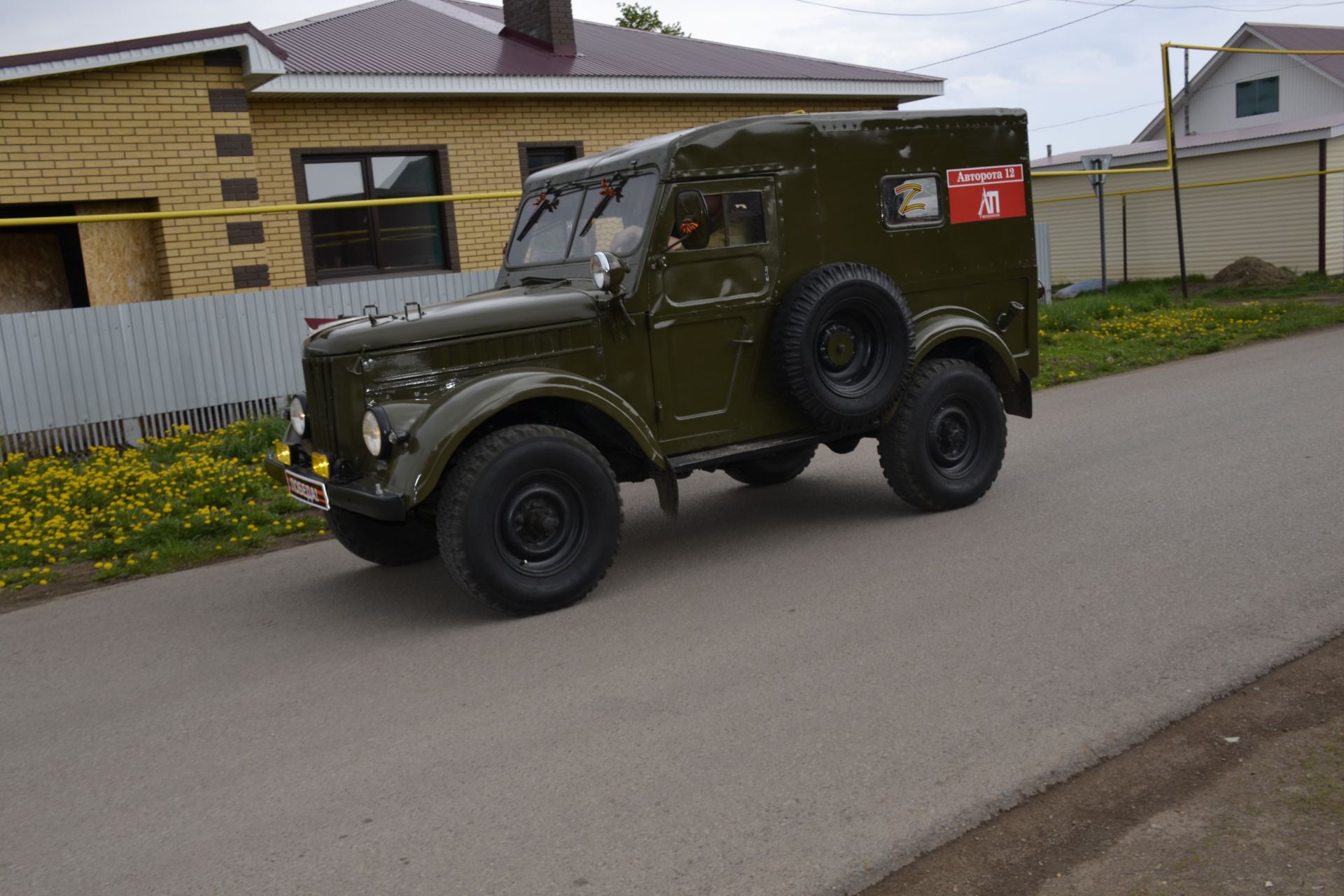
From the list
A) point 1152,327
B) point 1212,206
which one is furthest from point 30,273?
point 1212,206

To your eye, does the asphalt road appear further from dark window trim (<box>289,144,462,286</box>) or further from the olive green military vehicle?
dark window trim (<box>289,144,462,286</box>)

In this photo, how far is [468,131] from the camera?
1552 centimetres

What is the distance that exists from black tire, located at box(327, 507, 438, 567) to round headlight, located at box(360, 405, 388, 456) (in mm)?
947

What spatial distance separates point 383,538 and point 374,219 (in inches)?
365

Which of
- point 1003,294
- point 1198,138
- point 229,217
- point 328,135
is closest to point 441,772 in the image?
point 1003,294

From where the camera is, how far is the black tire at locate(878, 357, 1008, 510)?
6875 mm

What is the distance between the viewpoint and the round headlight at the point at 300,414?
20.3 feet

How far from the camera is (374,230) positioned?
1503 cm

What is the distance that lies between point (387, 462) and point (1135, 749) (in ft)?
11.2

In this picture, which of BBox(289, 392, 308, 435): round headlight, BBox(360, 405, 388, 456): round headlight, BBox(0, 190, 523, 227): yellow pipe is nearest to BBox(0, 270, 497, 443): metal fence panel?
BBox(0, 190, 523, 227): yellow pipe

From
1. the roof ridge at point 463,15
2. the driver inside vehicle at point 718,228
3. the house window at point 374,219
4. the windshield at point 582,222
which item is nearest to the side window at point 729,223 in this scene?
the driver inside vehicle at point 718,228

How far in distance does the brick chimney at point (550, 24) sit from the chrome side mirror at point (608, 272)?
12.3 m

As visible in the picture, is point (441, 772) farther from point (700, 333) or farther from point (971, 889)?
point (700, 333)

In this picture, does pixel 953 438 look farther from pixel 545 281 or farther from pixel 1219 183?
pixel 1219 183
